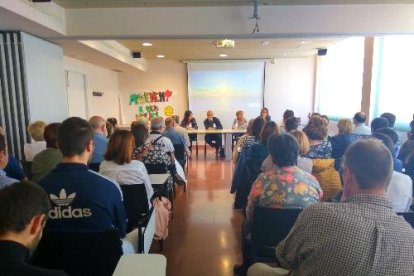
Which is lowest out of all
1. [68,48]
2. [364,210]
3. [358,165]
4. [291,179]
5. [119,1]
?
[291,179]

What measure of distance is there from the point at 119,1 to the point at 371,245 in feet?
12.8

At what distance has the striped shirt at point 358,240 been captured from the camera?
3.28 feet

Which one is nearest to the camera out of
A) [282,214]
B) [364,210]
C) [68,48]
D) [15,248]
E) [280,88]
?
[15,248]

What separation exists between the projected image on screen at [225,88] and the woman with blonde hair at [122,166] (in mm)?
7234

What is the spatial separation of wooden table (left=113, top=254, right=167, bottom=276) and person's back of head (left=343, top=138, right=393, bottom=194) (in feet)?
2.76

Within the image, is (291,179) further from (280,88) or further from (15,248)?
(280,88)

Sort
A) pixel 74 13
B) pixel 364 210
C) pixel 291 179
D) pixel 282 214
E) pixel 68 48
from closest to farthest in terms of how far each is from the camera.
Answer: pixel 364 210 → pixel 282 214 → pixel 291 179 → pixel 74 13 → pixel 68 48

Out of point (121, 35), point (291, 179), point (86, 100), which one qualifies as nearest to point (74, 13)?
point (121, 35)

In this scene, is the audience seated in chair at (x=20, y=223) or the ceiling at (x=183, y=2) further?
the ceiling at (x=183, y=2)

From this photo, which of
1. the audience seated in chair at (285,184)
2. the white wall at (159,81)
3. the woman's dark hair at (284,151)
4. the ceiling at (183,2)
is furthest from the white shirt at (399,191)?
the white wall at (159,81)

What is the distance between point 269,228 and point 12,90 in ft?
12.4

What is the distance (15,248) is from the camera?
2.98 feet

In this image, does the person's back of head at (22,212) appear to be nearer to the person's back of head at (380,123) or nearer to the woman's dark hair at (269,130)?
the woman's dark hair at (269,130)

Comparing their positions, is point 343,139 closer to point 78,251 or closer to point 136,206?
point 136,206
